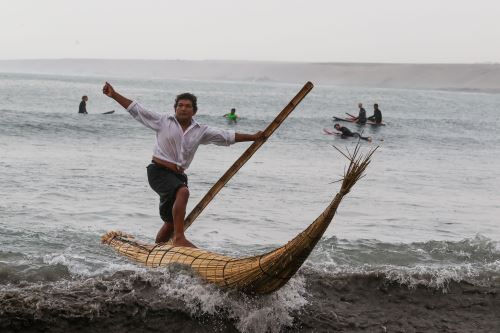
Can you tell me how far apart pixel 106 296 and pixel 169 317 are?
0.57 m

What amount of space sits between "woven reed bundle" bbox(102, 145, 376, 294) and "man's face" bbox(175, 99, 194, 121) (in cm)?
122

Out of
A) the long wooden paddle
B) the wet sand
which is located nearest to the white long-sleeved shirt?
the long wooden paddle

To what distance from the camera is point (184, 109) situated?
6.51m

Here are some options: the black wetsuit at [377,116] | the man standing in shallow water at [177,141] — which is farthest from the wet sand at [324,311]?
the black wetsuit at [377,116]

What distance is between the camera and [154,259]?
6.71m

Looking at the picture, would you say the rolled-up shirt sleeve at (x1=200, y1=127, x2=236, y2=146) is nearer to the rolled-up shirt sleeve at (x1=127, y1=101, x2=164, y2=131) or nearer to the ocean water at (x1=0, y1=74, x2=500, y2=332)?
the rolled-up shirt sleeve at (x1=127, y1=101, x2=164, y2=131)

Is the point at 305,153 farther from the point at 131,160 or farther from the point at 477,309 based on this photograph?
the point at 477,309

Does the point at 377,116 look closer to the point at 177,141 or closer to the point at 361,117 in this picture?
the point at 361,117

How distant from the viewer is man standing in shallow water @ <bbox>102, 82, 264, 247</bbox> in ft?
21.5

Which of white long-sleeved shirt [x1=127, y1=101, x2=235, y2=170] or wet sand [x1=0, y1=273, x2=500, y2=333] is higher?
white long-sleeved shirt [x1=127, y1=101, x2=235, y2=170]

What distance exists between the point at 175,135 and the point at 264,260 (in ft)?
6.18

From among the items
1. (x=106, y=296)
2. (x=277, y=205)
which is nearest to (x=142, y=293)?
(x=106, y=296)

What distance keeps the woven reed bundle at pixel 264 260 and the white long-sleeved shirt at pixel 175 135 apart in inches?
35.2

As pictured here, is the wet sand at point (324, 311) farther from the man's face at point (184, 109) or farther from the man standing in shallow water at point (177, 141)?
the man's face at point (184, 109)
